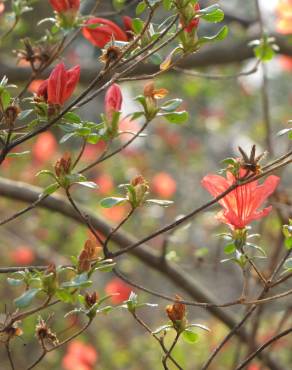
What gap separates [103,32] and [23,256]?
2770 mm

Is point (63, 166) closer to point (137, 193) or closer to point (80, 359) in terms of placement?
point (137, 193)

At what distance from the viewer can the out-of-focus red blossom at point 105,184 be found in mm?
4023

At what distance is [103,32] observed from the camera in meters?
1.21

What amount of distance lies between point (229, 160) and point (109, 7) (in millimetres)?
1613

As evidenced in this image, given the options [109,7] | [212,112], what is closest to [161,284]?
[212,112]

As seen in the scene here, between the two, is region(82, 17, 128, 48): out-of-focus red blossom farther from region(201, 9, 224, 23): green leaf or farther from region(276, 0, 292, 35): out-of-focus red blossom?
region(276, 0, 292, 35): out-of-focus red blossom

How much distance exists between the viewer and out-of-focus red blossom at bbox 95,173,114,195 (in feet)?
13.2

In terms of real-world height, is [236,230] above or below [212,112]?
above

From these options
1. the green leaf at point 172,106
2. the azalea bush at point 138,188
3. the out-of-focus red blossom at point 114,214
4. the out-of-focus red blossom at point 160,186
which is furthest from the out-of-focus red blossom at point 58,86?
the out-of-focus red blossom at point 160,186

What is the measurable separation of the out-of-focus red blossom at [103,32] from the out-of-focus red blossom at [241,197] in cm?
29

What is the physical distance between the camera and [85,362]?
298 centimetres

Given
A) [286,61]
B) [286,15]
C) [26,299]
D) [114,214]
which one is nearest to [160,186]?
[114,214]

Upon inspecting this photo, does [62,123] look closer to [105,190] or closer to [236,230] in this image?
[236,230]

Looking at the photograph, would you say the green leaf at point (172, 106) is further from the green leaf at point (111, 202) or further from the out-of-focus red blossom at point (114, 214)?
the out-of-focus red blossom at point (114, 214)
